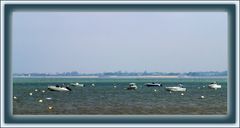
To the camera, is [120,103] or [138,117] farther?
[120,103]

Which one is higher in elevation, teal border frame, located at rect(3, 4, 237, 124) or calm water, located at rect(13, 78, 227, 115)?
teal border frame, located at rect(3, 4, 237, 124)

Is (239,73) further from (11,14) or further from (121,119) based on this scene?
(11,14)

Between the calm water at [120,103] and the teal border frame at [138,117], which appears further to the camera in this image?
the calm water at [120,103]

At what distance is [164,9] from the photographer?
9.23 metres

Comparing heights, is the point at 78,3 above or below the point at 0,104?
above

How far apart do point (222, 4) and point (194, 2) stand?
0.48 m

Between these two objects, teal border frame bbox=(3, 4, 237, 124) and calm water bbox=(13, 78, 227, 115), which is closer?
teal border frame bbox=(3, 4, 237, 124)

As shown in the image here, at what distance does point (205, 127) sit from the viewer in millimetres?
9148

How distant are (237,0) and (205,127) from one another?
84.0 inches

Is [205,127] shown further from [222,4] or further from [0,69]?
[0,69]

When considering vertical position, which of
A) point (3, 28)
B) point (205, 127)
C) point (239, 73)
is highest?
point (3, 28)

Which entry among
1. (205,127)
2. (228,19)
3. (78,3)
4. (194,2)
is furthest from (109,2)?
(205,127)

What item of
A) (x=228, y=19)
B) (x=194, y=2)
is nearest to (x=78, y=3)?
(x=194, y=2)

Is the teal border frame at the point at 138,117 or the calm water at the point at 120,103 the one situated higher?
the teal border frame at the point at 138,117
